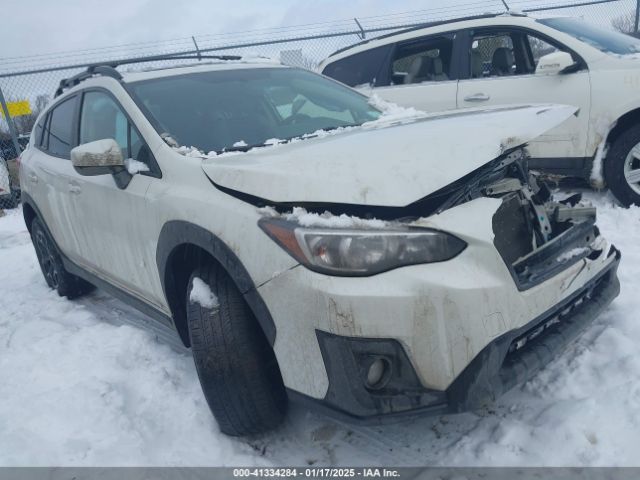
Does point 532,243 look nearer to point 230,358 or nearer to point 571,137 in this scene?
point 230,358

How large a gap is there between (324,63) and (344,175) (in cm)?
511

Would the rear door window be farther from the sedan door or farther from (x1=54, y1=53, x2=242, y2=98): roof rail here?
(x1=54, y1=53, x2=242, y2=98): roof rail

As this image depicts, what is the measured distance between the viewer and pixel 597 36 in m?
5.36

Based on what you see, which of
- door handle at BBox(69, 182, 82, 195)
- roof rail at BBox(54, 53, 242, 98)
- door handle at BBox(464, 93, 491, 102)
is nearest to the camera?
roof rail at BBox(54, 53, 242, 98)

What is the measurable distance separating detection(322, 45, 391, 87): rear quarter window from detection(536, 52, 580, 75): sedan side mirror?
1795 mm

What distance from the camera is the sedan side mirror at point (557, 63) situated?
4906 millimetres

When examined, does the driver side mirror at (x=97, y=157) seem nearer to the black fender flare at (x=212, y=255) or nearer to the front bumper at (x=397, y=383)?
the black fender flare at (x=212, y=255)

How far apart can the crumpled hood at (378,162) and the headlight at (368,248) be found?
13cm

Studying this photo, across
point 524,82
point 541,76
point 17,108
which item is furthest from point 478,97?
point 17,108

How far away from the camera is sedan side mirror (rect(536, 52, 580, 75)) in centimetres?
491

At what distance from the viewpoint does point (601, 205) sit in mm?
5066

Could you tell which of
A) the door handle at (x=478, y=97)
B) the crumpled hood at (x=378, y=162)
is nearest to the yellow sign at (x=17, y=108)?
the door handle at (x=478, y=97)

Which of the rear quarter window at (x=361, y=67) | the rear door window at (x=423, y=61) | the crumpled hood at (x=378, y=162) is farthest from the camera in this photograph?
the rear quarter window at (x=361, y=67)

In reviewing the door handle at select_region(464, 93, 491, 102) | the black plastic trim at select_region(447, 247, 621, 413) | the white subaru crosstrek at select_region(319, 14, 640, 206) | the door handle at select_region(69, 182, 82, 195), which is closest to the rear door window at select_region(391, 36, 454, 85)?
the white subaru crosstrek at select_region(319, 14, 640, 206)
